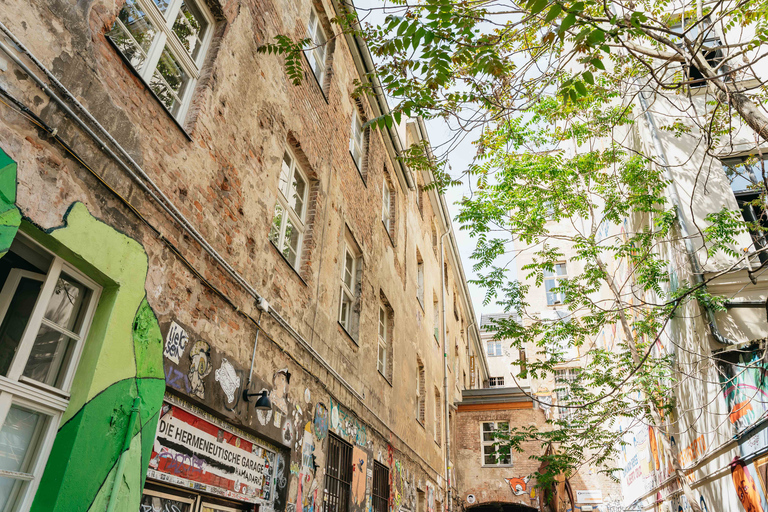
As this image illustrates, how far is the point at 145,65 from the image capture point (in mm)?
4047

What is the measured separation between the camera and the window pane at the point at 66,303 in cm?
308

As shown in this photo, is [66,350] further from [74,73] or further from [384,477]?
[384,477]

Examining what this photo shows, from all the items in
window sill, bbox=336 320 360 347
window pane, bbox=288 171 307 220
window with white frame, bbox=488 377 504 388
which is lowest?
window sill, bbox=336 320 360 347

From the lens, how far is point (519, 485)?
1689 cm

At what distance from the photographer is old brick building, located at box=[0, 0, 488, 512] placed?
2.88 m

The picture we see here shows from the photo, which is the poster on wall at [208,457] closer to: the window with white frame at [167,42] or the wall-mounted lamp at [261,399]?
the wall-mounted lamp at [261,399]

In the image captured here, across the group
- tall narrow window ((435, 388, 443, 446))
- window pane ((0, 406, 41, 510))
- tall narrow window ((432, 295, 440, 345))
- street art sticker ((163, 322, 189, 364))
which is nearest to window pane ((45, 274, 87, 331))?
window pane ((0, 406, 41, 510))

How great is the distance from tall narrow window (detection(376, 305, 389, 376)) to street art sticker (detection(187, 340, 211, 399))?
644 centimetres

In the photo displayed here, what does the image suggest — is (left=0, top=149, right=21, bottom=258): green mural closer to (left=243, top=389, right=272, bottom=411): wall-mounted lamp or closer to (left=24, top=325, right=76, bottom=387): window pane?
(left=24, top=325, right=76, bottom=387): window pane

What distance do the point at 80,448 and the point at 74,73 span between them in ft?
7.77

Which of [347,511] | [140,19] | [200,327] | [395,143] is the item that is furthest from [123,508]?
[395,143]

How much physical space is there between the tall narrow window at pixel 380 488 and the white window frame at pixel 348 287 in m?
2.75

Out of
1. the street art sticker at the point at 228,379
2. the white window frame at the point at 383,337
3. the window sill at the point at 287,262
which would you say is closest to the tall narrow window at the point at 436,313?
the white window frame at the point at 383,337

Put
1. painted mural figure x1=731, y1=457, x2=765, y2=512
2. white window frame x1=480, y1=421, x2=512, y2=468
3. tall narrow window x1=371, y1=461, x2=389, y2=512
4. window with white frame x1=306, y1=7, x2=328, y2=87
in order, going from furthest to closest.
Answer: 1. white window frame x1=480, y1=421, x2=512, y2=468
2. tall narrow window x1=371, y1=461, x2=389, y2=512
3. window with white frame x1=306, y1=7, x2=328, y2=87
4. painted mural figure x1=731, y1=457, x2=765, y2=512
